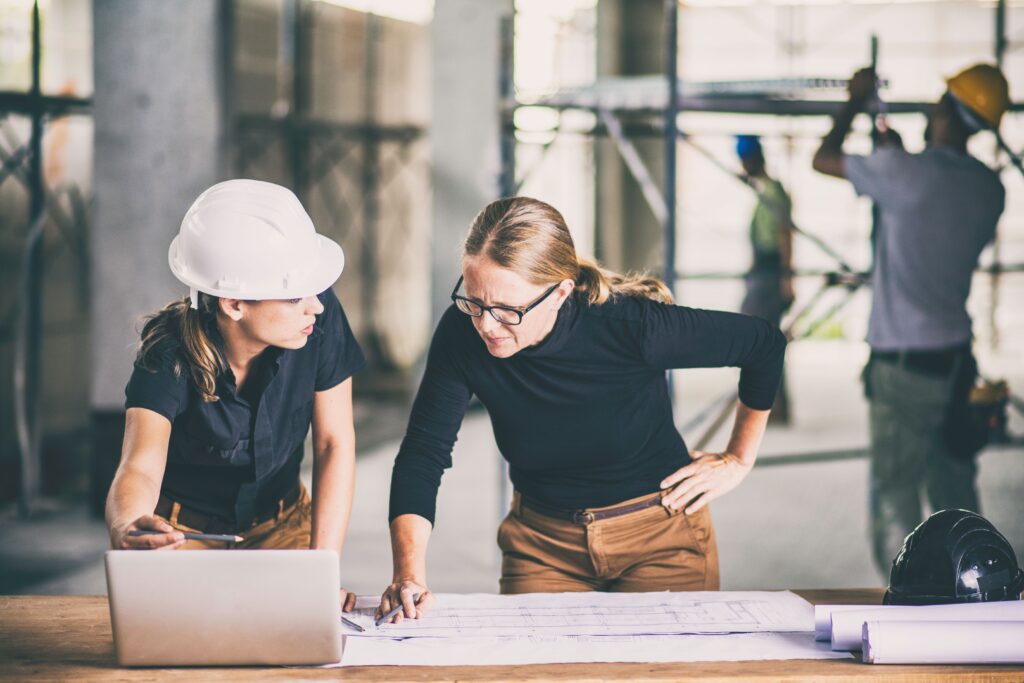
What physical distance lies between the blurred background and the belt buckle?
7.38 ft

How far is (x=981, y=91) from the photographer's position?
404cm

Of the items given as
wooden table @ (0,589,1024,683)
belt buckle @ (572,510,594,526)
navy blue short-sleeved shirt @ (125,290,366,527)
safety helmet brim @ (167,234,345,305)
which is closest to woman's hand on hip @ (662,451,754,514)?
belt buckle @ (572,510,594,526)

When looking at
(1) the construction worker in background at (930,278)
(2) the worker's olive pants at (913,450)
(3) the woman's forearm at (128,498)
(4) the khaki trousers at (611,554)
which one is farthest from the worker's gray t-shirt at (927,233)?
(3) the woman's forearm at (128,498)

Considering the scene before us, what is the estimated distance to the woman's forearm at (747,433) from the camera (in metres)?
2.74

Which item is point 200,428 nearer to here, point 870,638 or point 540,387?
point 540,387

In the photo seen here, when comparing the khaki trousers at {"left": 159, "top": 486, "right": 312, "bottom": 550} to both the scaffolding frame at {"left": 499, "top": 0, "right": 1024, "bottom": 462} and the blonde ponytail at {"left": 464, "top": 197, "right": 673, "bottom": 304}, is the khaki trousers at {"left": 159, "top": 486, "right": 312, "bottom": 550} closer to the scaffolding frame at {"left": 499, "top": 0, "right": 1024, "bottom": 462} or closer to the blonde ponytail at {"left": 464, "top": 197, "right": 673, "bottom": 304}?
the blonde ponytail at {"left": 464, "top": 197, "right": 673, "bottom": 304}

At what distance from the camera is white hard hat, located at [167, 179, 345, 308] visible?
2.22 metres

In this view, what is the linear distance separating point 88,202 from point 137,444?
658 centimetres

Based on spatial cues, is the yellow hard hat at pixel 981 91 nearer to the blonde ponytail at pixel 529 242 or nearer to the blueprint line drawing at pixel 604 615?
the blonde ponytail at pixel 529 242

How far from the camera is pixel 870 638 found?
196cm

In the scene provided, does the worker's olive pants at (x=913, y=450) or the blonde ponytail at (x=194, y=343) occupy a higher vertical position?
the blonde ponytail at (x=194, y=343)

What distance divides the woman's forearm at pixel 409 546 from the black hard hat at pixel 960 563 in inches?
38.7

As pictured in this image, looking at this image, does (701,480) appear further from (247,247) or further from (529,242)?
(247,247)

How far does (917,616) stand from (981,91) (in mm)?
2659
